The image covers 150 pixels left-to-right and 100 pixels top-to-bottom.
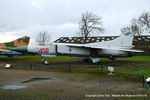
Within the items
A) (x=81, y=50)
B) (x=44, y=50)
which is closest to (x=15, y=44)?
(x=44, y=50)

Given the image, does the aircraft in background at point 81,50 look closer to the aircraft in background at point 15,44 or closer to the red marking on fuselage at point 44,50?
the red marking on fuselage at point 44,50

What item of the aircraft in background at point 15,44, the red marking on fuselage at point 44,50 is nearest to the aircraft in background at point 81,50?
the red marking on fuselage at point 44,50

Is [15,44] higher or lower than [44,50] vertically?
higher

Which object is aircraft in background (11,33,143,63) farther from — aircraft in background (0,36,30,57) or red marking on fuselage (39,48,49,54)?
aircraft in background (0,36,30,57)

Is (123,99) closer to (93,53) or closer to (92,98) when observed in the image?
(92,98)

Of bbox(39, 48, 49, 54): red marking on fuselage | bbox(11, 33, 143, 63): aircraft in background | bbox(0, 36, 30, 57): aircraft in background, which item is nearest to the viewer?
bbox(11, 33, 143, 63): aircraft in background

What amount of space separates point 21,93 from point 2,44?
66.2 ft

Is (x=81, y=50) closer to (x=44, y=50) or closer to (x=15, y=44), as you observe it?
(x=44, y=50)

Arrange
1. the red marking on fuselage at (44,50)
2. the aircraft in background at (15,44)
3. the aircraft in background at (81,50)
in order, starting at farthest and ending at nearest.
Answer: the aircraft in background at (15,44)
the red marking on fuselage at (44,50)
the aircraft in background at (81,50)

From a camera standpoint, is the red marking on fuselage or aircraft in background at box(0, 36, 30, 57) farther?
aircraft in background at box(0, 36, 30, 57)

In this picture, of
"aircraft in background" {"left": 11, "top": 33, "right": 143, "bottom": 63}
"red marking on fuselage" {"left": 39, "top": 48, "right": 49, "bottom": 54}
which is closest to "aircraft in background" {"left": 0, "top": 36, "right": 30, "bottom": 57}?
"aircraft in background" {"left": 11, "top": 33, "right": 143, "bottom": 63}

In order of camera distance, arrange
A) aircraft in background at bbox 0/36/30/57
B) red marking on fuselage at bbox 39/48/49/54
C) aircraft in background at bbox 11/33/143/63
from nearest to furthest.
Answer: aircraft in background at bbox 11/33/143/63, red marking on fuselage at bbox 39/48/49/54, aircraft in background at bbox 0/36/30/57

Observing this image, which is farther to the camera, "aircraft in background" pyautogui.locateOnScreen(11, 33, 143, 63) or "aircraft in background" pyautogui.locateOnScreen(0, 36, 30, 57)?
"aircraft in background" pyautogui.locateOnScreen(0, 36, 30, 57)

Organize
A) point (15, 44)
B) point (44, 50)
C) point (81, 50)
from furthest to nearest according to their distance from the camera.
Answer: point (15, 44), point (81, 50), point (44, 50)
